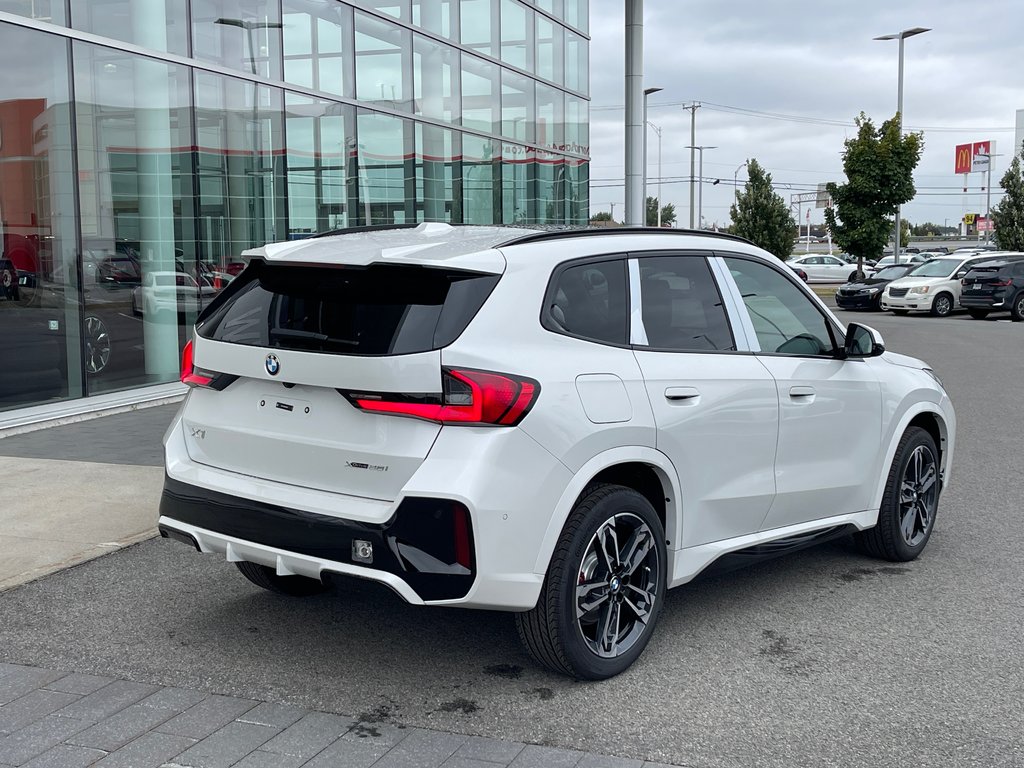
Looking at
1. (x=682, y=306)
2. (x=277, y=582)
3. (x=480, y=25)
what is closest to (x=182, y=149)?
(x=480, y=25)

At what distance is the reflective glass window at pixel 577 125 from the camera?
24.3 metres

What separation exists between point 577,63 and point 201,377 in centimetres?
2158

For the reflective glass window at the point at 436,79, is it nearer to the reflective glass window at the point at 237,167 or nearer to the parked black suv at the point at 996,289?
the reflective glass window at the point at 237,167

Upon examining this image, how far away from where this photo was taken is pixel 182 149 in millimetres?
13062

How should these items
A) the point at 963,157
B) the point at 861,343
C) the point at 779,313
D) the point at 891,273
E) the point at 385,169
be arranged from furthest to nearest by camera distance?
the point at 963,157
the point at 891,273
the point at 385,169
the point at 861,343
the point at 779,313

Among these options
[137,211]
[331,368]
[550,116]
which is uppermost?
[550,116]

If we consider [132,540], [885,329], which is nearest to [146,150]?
[132,540]

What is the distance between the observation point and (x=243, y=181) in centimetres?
1405

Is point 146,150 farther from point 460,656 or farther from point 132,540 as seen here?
point 460,656

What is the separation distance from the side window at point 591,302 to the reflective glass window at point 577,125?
20.3m

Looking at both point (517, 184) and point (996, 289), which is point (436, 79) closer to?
point (517, 184)

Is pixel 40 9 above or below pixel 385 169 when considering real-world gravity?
above

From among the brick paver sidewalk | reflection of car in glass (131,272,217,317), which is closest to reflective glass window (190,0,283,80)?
reflection of car in glass (131,272,217,317)

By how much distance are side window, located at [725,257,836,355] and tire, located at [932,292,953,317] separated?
2654 centimetres
